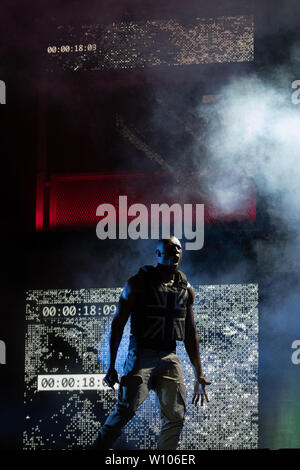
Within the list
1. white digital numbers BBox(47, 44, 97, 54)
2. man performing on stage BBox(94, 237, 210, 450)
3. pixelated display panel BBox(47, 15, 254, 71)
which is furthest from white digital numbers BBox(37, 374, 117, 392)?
white digital numbers BBox(47, 44, 97, 54)

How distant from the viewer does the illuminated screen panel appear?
5.54m

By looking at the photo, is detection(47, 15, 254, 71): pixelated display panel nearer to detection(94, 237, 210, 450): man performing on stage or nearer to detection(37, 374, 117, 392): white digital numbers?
detection(94, 237, 210, 450): man performing on stage

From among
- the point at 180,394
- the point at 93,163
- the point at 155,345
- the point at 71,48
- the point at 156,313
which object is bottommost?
the point at 180,394

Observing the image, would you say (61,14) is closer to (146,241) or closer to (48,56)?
(48,56)

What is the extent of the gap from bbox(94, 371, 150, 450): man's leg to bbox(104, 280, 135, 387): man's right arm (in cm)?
12

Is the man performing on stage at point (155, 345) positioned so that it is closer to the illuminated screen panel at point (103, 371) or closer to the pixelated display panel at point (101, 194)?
the illuminated screen panel at point (103, 371)

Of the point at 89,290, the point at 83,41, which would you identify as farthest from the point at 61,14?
the point at 89,290

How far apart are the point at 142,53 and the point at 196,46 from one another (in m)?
0.56

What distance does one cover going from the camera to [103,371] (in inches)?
223

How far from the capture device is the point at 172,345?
454cm

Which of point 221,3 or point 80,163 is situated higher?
point 221,3

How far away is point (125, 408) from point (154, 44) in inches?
144

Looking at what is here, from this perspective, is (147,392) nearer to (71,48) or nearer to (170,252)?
(170,252)

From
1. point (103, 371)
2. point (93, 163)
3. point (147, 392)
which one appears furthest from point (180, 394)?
point (93, 163)
